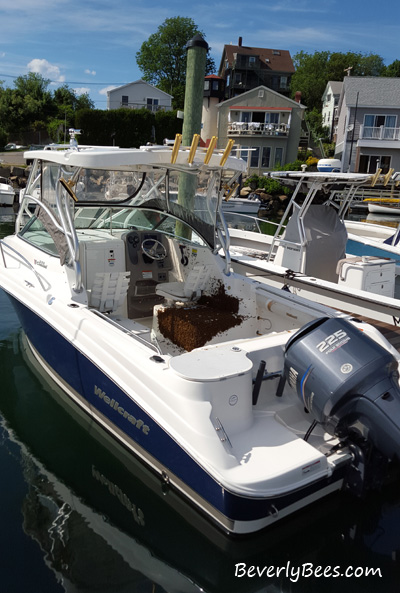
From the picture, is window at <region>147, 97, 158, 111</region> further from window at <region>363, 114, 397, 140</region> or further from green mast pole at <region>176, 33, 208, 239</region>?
green mast pole at <region>176, 33, 208, 239</region>

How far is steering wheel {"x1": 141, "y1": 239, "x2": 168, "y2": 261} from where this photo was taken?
17.9 ft

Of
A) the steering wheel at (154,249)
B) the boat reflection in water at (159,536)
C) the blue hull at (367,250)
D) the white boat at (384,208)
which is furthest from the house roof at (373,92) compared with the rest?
the boat reflection in water at (159,536)

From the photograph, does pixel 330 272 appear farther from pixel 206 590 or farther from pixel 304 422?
pixel 206 590

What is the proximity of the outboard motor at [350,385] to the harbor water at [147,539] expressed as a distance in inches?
26.4

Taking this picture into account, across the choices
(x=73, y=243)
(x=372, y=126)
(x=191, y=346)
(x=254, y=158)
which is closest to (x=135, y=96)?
(x=254, y=158)

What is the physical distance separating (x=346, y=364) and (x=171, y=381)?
3.47ft

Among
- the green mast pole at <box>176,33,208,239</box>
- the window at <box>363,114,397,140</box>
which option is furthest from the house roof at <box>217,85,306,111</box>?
the green mast pole at <box>176,33,208,239</box>

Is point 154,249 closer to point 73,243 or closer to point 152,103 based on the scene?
point 73,243

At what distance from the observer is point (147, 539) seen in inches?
124

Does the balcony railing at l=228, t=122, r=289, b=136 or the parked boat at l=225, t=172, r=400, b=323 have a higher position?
the balcony railing at l=228, t=122, r=289, b=136

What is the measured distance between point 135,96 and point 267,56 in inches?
466

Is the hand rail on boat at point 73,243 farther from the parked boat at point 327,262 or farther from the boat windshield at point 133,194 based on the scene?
the parked boat at point 327,262

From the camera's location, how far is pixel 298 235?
7082 mm

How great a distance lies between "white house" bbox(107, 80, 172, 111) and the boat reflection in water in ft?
132
